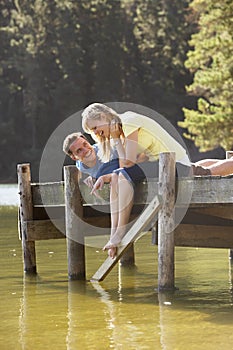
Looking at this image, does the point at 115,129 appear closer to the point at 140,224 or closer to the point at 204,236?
the point at 140,224

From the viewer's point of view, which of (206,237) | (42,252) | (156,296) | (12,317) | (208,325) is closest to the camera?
(208,325)

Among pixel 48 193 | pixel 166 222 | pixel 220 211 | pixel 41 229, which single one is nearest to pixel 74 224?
pixel 48 193

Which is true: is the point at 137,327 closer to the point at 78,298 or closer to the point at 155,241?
the point at 78,298

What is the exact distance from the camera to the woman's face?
10.2 meters

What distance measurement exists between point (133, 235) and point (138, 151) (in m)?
0.85

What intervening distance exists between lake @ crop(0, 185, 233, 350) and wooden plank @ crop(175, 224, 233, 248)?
0.43 metres

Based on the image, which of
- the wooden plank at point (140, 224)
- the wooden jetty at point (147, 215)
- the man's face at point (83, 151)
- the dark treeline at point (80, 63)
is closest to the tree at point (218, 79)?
the wooden jetty at point (147, 215)

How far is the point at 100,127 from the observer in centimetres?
1027

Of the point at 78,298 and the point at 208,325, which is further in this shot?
the point at 78,298

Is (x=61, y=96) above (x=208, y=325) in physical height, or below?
above

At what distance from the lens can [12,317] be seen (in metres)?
9.25

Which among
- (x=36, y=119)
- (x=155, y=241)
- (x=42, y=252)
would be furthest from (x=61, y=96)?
(x=155, y=241)

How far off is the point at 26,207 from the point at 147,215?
256 centimetres

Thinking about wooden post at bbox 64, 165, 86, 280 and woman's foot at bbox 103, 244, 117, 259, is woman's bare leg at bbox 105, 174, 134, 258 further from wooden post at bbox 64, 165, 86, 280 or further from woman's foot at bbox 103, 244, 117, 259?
wooden post at bbox 64, 165, 86, 280
